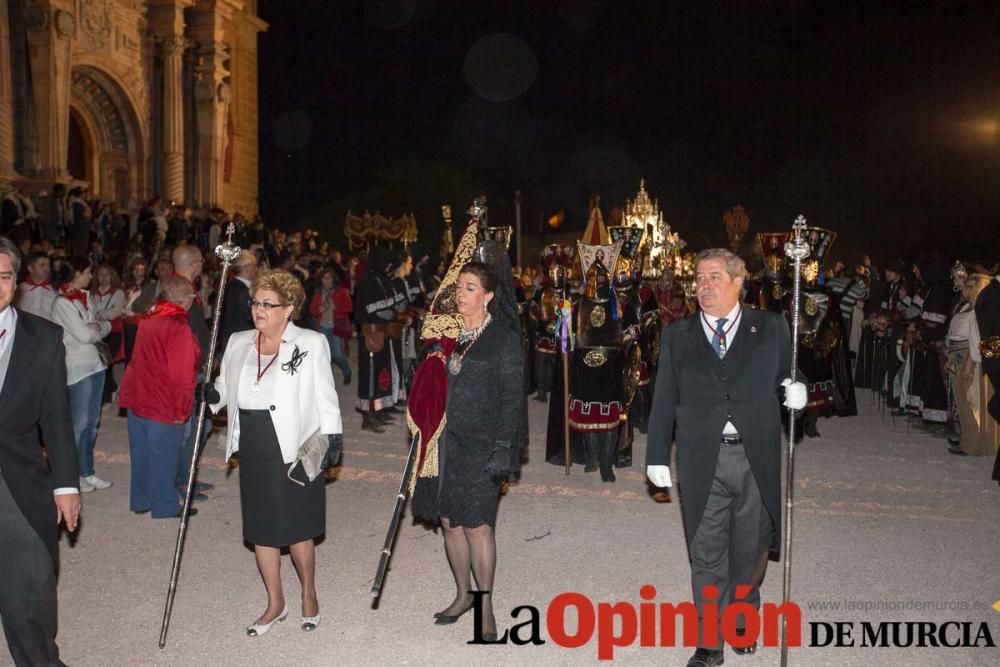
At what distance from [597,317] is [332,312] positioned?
619 cm

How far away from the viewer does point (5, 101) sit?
749 inches

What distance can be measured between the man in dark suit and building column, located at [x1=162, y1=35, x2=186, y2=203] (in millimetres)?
24525

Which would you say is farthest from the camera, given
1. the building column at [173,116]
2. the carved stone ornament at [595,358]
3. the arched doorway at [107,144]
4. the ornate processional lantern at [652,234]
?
the building column at [173,116]

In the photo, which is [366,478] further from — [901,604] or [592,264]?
[901,604]

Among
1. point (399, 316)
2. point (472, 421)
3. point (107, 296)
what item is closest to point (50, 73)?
point (107, 296)

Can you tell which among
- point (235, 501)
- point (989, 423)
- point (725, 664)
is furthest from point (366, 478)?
point (989, 423)

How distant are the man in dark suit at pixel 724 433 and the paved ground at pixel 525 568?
50 cm

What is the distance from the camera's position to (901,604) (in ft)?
16.6

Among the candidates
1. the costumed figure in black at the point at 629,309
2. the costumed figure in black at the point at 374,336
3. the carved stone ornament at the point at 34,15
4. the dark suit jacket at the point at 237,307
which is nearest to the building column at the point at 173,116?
the carved stone ornament at the point at 34,15

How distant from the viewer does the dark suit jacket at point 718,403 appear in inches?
168

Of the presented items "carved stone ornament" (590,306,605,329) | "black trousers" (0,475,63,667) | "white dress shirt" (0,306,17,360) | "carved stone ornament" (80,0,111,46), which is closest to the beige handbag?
"black trousers" (0,475,63,667)

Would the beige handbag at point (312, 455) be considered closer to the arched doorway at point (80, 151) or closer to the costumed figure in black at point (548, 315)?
the costumed figure in black at point (548, 315)

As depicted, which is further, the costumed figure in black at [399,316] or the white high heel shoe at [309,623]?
the costumed figure in black at [399,316]

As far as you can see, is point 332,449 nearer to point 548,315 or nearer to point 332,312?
point 548,315
